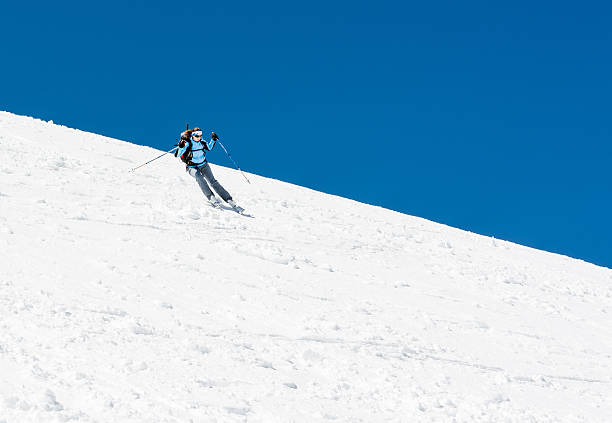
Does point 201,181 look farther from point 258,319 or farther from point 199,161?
point 258,319

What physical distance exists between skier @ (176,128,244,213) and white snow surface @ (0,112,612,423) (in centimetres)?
55

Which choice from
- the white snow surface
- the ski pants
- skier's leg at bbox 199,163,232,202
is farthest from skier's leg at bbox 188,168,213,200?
the white snow surface

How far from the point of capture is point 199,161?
14859 millimetres

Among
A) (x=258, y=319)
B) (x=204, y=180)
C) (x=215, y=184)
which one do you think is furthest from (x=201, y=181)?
(x=258, y=319)

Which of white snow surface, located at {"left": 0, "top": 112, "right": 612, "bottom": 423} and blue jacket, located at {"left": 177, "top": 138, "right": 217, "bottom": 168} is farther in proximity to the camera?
blue jacket, located at {"left": 177, "top": 138, "right": 217, "bottom": 168}

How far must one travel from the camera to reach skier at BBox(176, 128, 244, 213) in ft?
48.3

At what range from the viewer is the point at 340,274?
439 inches

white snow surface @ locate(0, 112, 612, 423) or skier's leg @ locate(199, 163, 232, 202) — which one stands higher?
skier's leg @ locate(199, 163, 232, 202)

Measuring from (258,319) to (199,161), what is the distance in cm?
756

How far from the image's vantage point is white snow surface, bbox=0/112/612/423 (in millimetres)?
5711

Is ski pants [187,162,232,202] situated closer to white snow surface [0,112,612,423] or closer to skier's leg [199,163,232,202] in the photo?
skier's leg [199,163,232,202]

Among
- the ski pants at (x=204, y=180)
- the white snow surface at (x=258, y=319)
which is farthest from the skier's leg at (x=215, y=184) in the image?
the white snow surface at (x=258, y=319)

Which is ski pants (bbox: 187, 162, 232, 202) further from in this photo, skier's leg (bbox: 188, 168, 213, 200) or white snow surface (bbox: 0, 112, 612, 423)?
white snow surface (bbox: 0, 112, 612, 423)

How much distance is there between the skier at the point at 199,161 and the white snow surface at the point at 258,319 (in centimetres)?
55
